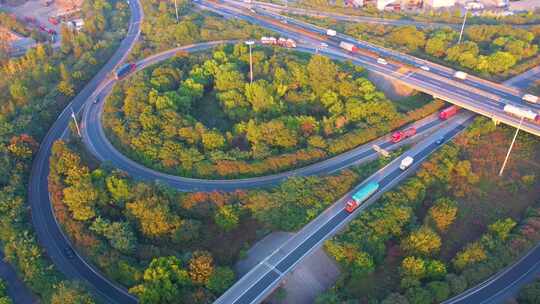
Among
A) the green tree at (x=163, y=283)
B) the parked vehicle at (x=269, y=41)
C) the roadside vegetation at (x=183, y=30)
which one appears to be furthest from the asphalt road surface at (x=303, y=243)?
the roadside vegetation at (x=183, y=30)

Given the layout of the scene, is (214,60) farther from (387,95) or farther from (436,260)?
(436,260)

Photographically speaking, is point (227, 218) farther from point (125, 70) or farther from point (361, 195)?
point (125, 70)

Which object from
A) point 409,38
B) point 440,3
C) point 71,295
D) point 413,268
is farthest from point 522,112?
point 440,3

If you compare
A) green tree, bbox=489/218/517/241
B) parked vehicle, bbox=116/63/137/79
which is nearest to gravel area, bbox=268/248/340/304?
green tree, bbox=489/218/517/241

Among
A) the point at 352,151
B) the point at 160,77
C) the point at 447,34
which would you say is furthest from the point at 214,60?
the point at 447,34

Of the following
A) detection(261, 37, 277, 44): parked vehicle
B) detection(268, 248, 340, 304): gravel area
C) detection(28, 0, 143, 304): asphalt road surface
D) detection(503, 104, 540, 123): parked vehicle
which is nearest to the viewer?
detection(268, 248, 340, 304): gravel area

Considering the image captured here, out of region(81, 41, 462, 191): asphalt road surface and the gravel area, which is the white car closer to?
region(81, 41, 462, 191): asphalt road surface
